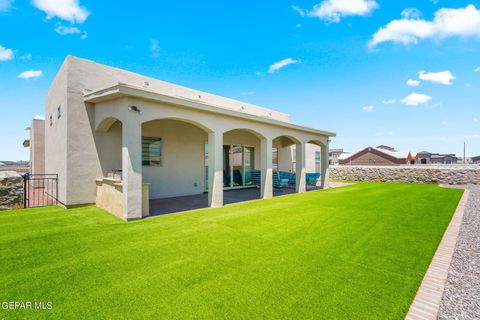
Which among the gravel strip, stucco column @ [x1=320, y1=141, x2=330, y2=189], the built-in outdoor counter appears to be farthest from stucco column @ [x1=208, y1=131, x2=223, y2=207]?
stucco column @ [x1=320, y1=141, x2=330, y2=189]

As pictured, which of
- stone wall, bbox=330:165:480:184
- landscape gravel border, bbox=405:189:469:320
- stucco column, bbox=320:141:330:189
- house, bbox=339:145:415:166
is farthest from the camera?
house, bbox=339:145:415:166

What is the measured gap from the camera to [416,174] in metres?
19.3

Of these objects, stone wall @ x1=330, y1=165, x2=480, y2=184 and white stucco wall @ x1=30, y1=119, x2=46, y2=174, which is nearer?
white stucco wall @ x1=30, y1=119, x2=46, y2=174

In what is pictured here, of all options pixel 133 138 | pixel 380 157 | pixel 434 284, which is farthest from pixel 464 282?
pixel 380 157

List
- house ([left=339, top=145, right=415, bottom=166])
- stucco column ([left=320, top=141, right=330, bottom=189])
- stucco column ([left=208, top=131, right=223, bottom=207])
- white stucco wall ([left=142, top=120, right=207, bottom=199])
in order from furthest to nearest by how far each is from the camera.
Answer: house ([left=339, top=145, right=415, bottom=166])
stucco column ([left=320, top=141, right=330, bottom=189])
white stucco wall ([left=142, top=120, right=207, bottom=199])
stucco column ([left=208, top=131, right=223, bottom=207])

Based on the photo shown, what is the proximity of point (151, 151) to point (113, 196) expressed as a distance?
3466 millimetres

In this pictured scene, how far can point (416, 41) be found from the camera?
13.3 metres

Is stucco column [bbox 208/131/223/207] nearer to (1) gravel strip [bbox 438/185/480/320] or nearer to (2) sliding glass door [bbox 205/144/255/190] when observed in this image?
(2) sliding glass door [bbox 205/144/255/190]

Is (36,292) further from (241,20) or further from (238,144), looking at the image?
(241,20)

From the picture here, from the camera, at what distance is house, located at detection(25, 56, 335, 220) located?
A: 7.05m

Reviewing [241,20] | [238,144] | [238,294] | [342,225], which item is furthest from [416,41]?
[238,294]

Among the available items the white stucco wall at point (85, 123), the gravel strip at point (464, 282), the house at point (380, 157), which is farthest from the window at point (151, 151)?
the house at point (380, 157)

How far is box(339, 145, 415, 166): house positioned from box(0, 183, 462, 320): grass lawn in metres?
41.0

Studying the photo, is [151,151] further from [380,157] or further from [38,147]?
[380,157]
